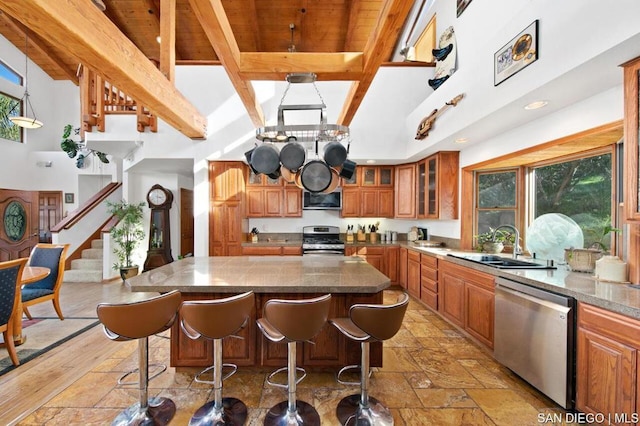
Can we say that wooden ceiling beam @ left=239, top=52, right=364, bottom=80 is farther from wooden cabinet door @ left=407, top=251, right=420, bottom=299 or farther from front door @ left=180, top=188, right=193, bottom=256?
front door @ left=180, top=188, right=193, bottom=256

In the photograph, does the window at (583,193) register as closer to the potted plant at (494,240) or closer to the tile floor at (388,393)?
the potted plant at (494,240)

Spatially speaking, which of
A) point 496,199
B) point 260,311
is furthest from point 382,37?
point 496,199

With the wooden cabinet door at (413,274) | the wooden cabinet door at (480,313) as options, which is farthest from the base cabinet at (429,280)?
the wooden cabinet door at (480,313)

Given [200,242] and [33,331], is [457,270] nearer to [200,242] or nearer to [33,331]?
[200,242]

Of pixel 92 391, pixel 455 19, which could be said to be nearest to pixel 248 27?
pixel 455 19

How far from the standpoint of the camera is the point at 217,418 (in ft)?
5.76

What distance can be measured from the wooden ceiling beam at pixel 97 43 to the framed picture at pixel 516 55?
2.95m

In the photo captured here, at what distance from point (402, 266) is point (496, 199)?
5.81 ft

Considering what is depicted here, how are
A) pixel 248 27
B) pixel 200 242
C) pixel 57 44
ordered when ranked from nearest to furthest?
pixel 57 44, pixel 200 242, pixel 248 27

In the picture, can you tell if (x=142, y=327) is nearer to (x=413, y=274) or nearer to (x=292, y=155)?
(x=292, y=155)

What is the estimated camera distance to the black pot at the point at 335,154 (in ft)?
7.57

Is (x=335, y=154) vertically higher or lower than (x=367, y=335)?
higher

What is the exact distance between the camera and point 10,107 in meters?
6.61

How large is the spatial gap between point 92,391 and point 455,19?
5.68 meters
